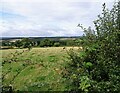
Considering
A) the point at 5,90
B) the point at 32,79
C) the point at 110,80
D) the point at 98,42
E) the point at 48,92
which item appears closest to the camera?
the point at 5,90

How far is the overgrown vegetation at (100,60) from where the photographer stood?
715 cm

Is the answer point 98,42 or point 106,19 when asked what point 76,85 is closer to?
point 98,42

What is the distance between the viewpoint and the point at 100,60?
286 inches

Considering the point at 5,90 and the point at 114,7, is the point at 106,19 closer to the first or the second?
the point at 114,7

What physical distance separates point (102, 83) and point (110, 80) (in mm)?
216

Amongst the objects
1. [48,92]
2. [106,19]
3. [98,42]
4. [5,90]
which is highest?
[106,19]

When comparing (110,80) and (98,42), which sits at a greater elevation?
(98,42)

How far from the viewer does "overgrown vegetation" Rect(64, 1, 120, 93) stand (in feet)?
23.5

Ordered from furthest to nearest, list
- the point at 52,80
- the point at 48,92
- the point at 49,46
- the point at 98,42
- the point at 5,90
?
the point at 49,46 → the point at 52,80 → the point at 48,92 → the point at 98,42 → the point at 5,90

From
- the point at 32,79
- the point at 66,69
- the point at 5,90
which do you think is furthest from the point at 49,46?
the point at 5,90

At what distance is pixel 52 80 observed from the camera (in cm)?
1127

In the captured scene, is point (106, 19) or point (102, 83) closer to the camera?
point (102, 83)

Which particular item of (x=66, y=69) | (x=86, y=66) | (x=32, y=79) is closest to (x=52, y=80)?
(x=32, y=79)

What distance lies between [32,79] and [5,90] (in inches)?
293
